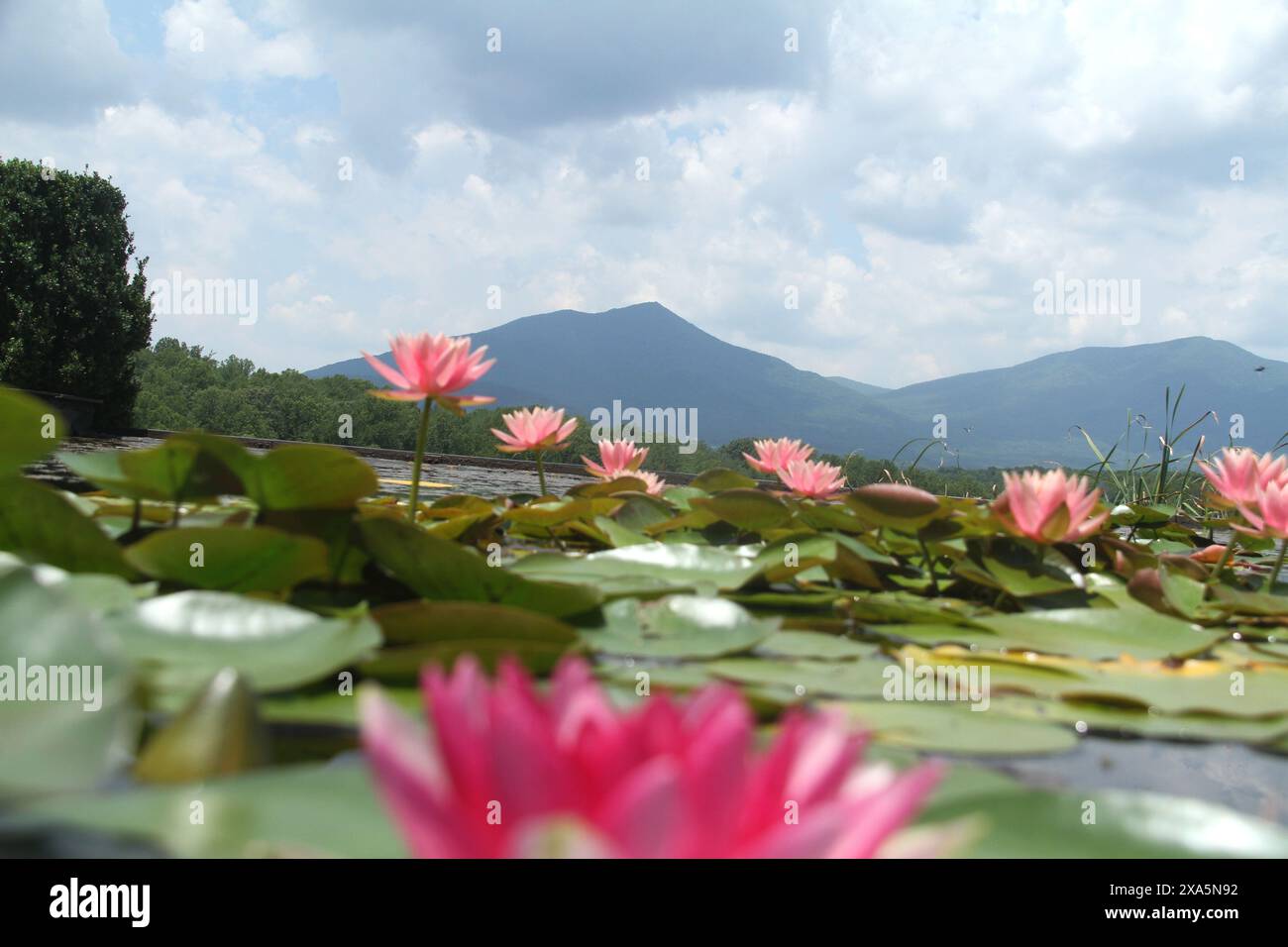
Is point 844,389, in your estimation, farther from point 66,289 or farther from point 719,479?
point 719,479

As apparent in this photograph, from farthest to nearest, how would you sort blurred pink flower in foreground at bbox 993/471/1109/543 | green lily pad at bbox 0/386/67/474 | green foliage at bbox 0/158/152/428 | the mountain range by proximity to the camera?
the mountain range < green foliage at bbox 0/158/152/428 < blurred pink flower in foreground at bbox 993/471/1109/543 < green lily pad at bbox 0/386/67/474

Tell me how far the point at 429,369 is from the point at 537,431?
0.67 meters

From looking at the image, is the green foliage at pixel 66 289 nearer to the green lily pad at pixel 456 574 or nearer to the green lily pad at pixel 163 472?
the green lily pad at pixel 163 472

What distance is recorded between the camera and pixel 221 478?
1.06m

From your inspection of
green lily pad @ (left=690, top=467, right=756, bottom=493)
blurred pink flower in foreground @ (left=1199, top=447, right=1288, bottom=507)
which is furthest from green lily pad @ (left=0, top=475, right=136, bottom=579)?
blurred pink flower in foreground @ (left=1199, top=447, right=1288, bottom=507)

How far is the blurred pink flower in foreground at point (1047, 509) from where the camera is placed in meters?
1.32

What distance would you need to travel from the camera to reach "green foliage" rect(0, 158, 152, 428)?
35.3 feet

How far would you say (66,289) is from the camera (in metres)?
11.0

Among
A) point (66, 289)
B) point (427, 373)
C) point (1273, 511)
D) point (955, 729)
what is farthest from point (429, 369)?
point (66, 289)

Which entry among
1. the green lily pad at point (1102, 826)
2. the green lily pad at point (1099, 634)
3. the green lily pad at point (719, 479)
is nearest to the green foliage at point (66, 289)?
the green lily pad at point (719, 479)

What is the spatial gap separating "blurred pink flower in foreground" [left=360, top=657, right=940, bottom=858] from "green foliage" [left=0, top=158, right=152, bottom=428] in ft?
42.1

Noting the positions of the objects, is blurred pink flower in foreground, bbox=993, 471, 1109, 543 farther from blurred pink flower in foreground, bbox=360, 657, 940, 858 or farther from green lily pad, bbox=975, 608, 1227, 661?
blurred pink flower in foreground, bbox=360, 657, 940, 858

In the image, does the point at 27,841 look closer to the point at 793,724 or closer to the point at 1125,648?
the point at 793,724
